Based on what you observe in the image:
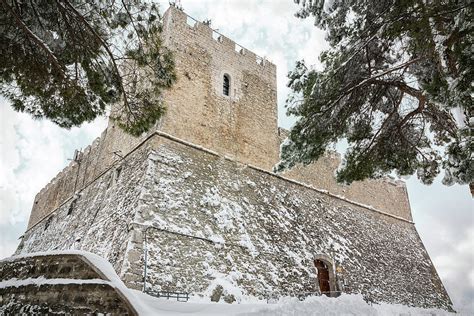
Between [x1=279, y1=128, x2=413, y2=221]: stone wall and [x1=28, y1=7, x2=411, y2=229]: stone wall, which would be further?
[x1=279, y1=128, x2=413, y2=221]: stone wall

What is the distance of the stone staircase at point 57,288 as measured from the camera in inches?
176

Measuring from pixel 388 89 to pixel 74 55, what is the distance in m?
5.62

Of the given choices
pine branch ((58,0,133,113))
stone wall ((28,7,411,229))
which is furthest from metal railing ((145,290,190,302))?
stone wall ((28,7,411,229))

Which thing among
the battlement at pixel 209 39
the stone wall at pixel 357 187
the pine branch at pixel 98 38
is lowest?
the pine branch at pixel 98 38

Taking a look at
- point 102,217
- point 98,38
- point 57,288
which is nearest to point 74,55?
point 98,38

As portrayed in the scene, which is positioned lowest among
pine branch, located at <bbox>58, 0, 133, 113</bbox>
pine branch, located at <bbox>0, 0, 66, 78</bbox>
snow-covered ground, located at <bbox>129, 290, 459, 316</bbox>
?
snow-covered ground, located at <bbox>129, 290, 459, 316</bbox>

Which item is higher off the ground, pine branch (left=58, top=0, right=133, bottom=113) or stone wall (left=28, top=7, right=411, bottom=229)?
stone wall (left=28, top=7, right=411, bottom=229)

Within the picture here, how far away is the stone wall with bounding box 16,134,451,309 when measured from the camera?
7.77 meters

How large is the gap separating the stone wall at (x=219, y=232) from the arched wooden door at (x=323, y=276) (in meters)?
0.28

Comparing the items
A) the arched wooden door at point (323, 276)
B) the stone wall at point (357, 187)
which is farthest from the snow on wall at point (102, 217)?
the arched wooden door at point (323, 276)

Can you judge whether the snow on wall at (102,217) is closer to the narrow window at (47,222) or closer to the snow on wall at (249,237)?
the narrow window at (47,222)

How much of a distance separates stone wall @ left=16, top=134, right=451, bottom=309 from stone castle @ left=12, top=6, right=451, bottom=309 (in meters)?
0.03

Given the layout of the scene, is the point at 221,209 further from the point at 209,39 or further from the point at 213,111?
the point at 209,39

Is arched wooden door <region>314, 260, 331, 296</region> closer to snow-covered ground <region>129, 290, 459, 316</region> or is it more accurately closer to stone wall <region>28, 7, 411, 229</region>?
stone wall <region>28, 7, 411, 229</region>
